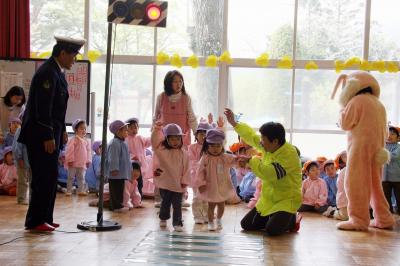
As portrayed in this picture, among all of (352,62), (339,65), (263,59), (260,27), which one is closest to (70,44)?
(263,59)

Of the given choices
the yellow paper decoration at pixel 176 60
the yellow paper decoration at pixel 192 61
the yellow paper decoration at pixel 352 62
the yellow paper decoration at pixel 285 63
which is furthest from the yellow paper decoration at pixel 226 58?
the yellow paper decoration at pixel 352 62

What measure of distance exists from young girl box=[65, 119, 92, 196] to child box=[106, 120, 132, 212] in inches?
47.9

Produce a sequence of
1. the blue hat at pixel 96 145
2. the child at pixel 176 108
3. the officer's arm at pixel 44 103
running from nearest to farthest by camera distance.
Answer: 1. the officer's arm at pixel 44 103
2. the child at pixel 176 108
3. the blue hat at pixel 96 145

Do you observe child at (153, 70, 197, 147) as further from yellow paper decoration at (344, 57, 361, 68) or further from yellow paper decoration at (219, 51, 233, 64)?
yellow paper decoration at (344, 57, 361, 68)

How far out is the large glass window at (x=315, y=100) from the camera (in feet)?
A: 25.0

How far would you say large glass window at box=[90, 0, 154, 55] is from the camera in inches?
307

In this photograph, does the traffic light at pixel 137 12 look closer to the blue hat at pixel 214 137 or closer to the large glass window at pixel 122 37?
the blue hat at pixel 214 137

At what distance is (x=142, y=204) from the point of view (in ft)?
20.3

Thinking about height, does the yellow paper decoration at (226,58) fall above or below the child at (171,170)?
above

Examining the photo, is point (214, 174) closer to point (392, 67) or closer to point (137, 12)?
point (137, 12)

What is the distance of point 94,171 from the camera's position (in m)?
7.04

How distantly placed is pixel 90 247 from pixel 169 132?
4.28 ft

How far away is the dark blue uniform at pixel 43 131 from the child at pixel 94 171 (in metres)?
2.42

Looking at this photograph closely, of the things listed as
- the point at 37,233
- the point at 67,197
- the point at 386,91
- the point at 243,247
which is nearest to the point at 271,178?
the point at 243,247
